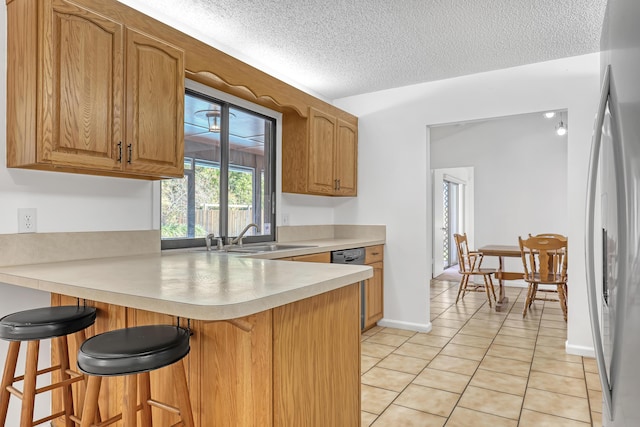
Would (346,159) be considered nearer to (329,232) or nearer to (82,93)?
(329,232)

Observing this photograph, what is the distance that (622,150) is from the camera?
0.85 metres

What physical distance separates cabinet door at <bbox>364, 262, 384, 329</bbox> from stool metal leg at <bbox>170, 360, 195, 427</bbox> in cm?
253

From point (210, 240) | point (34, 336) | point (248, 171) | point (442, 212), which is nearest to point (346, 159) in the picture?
point (248, 171)

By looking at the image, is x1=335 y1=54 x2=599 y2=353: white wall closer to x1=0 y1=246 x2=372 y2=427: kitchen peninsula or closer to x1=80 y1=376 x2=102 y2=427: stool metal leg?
x1=0 y1=246 x2=372 y2=427: kitchen peninsula

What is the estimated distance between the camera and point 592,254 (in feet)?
3.74

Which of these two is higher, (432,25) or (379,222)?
(432,25)

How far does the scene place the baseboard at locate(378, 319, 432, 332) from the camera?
389 centimetres

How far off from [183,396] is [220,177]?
2.13 m

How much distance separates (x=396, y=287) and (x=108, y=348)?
3244 mm

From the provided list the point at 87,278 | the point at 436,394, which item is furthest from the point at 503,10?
the point at 87,278

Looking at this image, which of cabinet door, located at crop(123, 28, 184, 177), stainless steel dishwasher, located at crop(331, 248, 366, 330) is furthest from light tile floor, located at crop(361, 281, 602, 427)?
cabinet door, located at crop(123, 28, 184, 177)

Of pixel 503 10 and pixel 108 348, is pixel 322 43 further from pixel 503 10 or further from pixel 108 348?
pixel 108 348

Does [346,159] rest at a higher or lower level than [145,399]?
higher

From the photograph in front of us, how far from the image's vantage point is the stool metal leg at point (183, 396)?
1295mm
